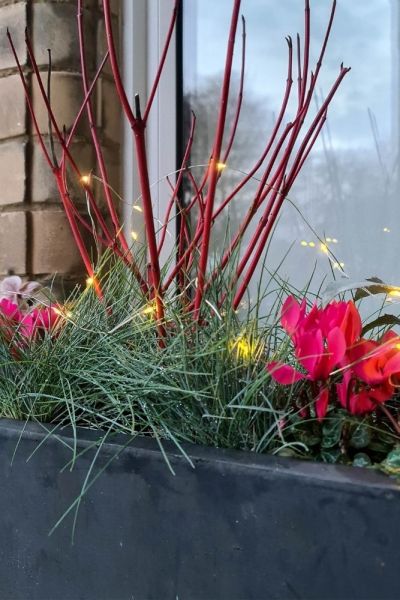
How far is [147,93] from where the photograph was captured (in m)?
1.32

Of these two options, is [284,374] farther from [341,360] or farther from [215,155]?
[215,155]

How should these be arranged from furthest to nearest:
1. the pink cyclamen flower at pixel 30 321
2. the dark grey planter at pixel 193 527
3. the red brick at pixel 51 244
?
the red brick at pixel 51 244 → the pink cyclamen flower at pixel 30 321 → the dark grey planter at pixel 193 527

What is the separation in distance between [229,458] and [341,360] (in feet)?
0.40

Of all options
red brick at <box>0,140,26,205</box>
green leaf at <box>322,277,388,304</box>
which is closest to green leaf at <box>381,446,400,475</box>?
green leaf at <box>322,277,388,304</box>

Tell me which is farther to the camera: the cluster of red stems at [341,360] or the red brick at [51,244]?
the red brick at [51,244]

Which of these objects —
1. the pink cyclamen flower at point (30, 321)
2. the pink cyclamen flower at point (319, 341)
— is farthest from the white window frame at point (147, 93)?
the pink cyclamen flower at point (319, 341)

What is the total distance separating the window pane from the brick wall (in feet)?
1.09

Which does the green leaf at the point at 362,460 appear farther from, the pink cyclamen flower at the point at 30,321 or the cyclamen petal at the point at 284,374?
the pink cyclamen flower at the point at 30,321

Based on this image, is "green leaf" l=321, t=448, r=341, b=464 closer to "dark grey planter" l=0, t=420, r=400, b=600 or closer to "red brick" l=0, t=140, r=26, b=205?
"dark grey planter" l=0, t=420, r=400, b=600

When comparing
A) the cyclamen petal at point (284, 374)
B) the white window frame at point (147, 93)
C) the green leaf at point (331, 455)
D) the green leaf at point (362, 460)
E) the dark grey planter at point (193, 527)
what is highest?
the white window frame at point (147, 93)

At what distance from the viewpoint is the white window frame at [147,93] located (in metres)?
1.27

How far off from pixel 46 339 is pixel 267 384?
0.85ft

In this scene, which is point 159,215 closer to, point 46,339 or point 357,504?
point 46,339

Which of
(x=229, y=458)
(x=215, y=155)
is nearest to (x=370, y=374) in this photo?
(x=229, y=458)
